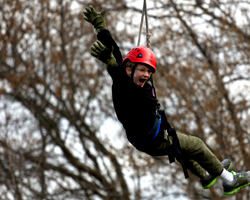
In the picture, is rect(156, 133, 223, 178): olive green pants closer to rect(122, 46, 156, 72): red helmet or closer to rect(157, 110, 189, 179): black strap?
rect(157, 110, 189, 179): black strap

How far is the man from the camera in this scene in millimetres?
4857

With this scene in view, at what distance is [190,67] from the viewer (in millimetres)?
13602

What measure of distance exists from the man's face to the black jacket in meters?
0.06

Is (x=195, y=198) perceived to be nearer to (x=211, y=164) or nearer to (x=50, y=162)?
(x=50, y=162)

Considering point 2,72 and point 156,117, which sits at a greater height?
point 2,72

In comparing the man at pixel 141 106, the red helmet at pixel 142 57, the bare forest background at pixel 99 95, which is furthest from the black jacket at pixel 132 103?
the bare forest background at pixel 99 95

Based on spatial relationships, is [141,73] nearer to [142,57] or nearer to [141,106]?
[142,57]

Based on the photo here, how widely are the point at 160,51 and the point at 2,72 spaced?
446cm

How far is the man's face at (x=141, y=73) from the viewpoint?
5.14 metres

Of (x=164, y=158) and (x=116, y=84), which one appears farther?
(x=164, y=158)

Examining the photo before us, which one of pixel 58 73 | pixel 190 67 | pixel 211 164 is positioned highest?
pixel 58 73

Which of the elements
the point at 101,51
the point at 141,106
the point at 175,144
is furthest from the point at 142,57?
the point at 175,144

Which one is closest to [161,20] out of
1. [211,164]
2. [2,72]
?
[2,72]

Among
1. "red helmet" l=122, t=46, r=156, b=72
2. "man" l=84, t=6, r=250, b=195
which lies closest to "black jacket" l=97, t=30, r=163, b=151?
"man" l=84, t=6, r=250, b=195
